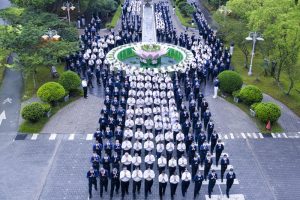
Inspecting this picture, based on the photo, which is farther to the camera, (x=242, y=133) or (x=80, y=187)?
(x=242, y=133)

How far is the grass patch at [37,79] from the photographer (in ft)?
79.4

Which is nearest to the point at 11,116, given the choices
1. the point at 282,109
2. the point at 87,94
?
the point at 87,94

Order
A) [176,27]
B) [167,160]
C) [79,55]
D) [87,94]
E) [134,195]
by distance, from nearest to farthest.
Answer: [134,195], [167,160], [87,94], [79,55], [176,27]

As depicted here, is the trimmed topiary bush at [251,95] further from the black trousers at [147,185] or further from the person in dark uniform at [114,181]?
the person in dark uniform at [114,181]

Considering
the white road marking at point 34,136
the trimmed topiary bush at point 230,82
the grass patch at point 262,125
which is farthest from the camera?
Result: the trimmed topiary bush at point 230,82

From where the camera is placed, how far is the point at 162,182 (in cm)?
1492

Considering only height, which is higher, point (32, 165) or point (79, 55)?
point (79, 55)

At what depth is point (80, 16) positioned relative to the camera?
38781 mm

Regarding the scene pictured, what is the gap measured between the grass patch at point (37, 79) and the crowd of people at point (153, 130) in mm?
1441

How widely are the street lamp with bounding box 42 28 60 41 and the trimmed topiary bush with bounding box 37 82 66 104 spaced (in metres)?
4.87

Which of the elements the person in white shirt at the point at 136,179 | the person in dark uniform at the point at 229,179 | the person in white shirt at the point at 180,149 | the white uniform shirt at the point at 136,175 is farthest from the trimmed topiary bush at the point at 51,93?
the person in dark uniform at the point at 229,179

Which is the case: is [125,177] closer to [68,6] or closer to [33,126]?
[33,126]

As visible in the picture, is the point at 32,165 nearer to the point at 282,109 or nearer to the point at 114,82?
the point at 114,82

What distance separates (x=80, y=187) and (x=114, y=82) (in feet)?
26.1
